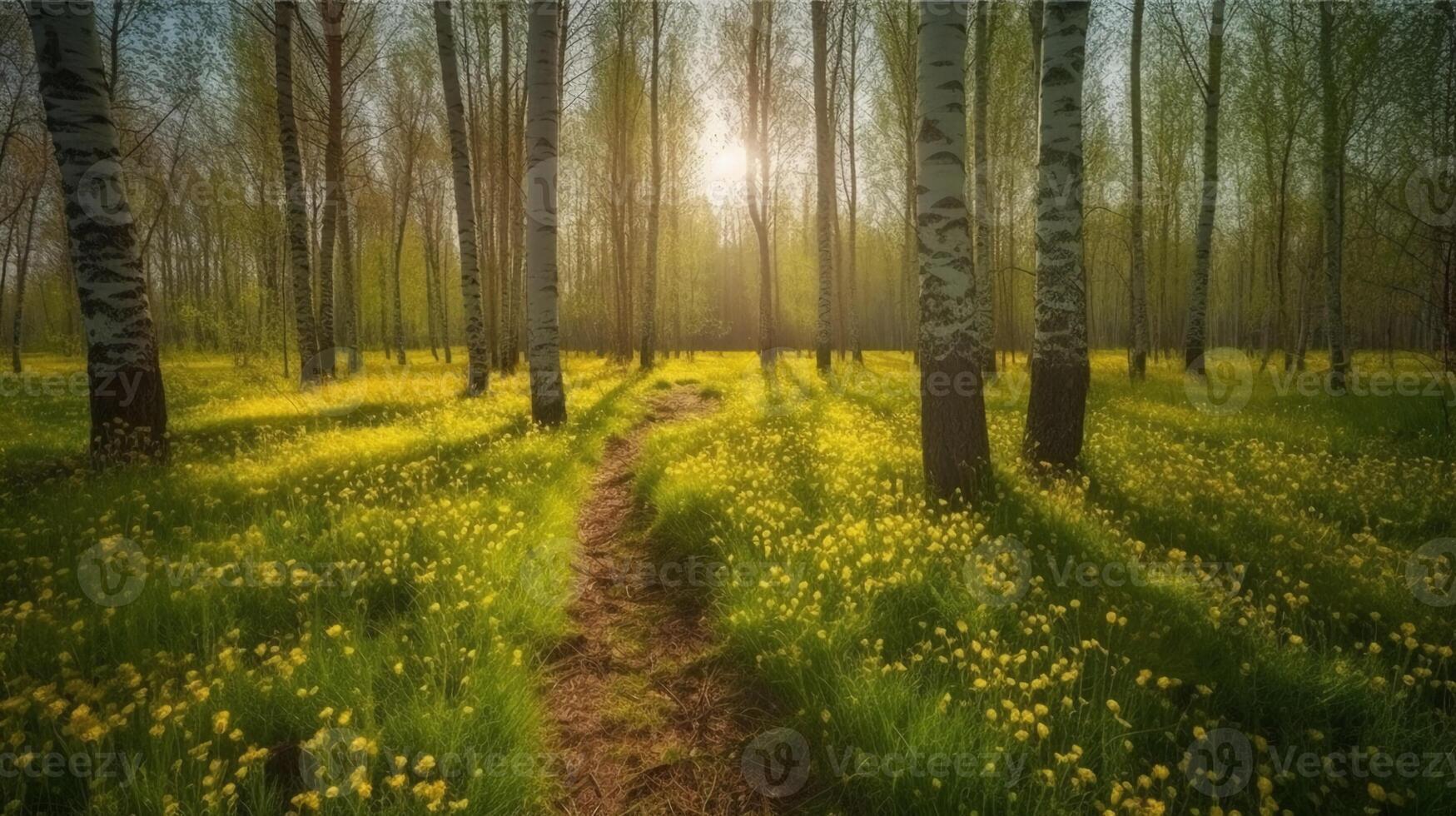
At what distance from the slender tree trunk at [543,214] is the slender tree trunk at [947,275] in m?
5.67

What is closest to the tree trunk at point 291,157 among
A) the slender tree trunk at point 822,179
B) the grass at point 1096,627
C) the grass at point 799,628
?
the grass at point 799,628

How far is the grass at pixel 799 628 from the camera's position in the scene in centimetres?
229

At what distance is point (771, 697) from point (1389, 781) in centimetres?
259

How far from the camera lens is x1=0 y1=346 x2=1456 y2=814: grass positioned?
2289 mm

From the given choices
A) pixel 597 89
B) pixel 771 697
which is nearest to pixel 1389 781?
pixel 771 697

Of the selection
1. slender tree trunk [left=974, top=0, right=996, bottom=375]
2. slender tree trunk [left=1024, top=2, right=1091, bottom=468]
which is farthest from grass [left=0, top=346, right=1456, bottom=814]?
slender tree trunk [left=974, top=0, right=996, bottom=375]

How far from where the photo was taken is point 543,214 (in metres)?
9.00

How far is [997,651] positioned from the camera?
3.08 m

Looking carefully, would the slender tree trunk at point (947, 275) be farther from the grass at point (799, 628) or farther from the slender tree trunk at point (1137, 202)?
the slender tree trunk at point (1137, 202)

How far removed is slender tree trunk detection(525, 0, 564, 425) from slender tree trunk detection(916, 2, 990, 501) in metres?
5.67

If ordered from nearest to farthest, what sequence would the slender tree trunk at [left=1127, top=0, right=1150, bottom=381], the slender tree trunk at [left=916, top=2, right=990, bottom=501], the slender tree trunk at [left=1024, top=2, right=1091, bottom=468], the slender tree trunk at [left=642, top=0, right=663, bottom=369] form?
the slender tree trunk at [left=916, top=2, right=990, bottom=501], the slender tree trunk at [left=1024, top=2, right=1091, bottom=468], the slender tree trunk at [left=1127, top=0, right=1150, bottom=381], the slender tree trunk at [left=642, top=0, right=663, bottom=369]

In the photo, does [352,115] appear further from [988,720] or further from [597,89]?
[988,720]

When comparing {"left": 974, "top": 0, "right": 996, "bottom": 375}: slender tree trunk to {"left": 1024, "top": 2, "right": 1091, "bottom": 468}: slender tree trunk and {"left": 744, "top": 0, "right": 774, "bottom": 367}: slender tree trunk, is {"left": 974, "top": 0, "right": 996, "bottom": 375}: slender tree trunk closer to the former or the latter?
{"left": 744, "top": 0, "right": 774, "bottom": 367}: slender tree trunk

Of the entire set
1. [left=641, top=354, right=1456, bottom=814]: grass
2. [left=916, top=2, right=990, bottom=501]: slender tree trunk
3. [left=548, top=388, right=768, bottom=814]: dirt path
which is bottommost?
[left=548, top=388, right=768, bottom=814]: dirt path
